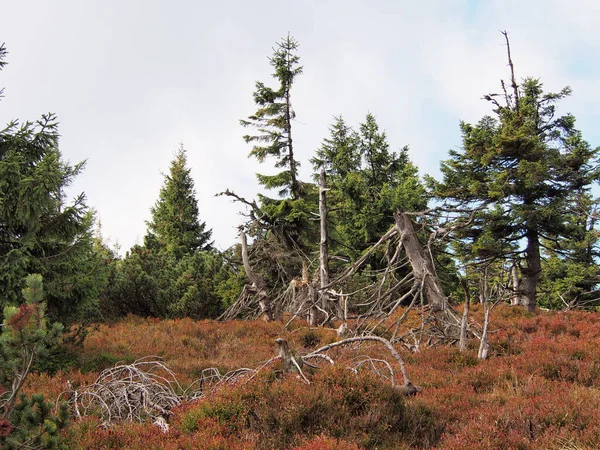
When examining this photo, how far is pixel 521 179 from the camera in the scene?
14.0 m

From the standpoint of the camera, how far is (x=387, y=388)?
18.7 feet

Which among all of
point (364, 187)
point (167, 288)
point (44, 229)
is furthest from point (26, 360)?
point (364, 187)

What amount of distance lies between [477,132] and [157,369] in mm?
13084

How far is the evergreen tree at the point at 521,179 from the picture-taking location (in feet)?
45.9

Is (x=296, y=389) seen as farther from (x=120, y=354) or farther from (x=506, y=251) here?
(x=506, y=251)

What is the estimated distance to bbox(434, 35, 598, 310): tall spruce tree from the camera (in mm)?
13977

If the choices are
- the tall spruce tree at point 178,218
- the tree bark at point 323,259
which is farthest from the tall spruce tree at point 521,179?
the tall spruce tree at point 178,218

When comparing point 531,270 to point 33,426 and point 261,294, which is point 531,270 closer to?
point 261,294

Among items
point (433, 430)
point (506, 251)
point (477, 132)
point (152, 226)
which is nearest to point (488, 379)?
point (433, 430)

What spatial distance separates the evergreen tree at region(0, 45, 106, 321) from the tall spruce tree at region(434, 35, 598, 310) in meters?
12.1

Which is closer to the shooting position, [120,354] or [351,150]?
[120,354]

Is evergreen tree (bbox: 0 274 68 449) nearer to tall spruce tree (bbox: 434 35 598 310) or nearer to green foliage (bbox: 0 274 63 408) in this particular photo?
green foliage (bbox: 0 274 63 408)

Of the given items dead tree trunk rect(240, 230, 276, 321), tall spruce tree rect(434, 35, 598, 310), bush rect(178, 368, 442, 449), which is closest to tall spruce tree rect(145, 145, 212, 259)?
dead tree trunk rect(240, 230, 276, 321)

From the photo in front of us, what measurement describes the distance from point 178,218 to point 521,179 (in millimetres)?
25826
